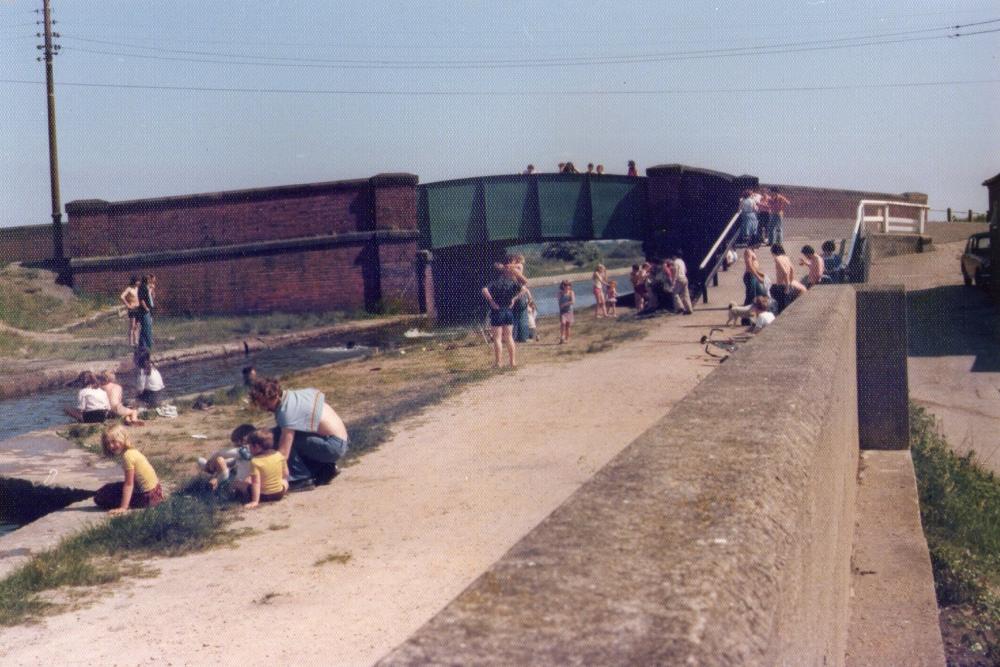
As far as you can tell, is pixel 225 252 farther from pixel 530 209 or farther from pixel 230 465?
pixel 230 465

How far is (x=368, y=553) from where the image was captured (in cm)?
617

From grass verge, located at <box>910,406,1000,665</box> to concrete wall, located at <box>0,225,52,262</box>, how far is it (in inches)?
986

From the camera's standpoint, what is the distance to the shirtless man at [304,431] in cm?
785

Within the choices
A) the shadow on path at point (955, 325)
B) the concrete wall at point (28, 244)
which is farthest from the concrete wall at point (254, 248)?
the shadow on path at point (955, 325)

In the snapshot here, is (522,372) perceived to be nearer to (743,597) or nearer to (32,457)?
(32,457)

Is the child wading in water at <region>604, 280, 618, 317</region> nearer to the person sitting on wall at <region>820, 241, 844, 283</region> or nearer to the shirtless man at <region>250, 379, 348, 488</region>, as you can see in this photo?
the person sitting on wall at <region>820, 241, 844, 283</region>

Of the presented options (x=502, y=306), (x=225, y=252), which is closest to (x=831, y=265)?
(x=502, y=306)

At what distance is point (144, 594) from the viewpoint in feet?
18.3

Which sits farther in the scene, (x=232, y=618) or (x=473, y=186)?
(x=473, y=186)

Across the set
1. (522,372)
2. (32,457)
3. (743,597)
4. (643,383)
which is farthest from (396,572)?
(522,372)

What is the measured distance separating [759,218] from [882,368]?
18821mm

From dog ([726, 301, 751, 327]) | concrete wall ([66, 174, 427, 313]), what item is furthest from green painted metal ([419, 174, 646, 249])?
dog ([726, 301, 751, 327])

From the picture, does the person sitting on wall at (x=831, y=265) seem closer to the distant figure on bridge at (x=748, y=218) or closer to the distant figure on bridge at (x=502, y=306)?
the distant figure on bridge at (x=502, y=306)

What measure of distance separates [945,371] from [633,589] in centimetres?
1573
